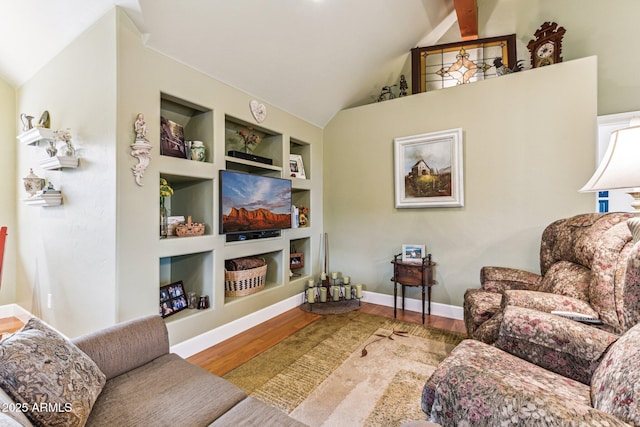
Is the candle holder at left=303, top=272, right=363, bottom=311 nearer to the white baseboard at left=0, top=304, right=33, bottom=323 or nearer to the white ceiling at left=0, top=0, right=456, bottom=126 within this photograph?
the white ceiling at left=0, top=0, right=456, bottom=126

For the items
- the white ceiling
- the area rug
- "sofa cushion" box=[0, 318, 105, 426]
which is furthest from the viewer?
the white ceiling

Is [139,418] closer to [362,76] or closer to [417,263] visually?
[417,263]

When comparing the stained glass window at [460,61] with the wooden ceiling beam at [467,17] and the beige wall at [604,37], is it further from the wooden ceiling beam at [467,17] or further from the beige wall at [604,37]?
the beige wall at [604,37]

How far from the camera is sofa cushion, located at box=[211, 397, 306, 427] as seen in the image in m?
1.06

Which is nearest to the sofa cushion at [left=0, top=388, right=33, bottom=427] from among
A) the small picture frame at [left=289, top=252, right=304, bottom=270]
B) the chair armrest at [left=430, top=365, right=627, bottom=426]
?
the chair armrest at [left=430, top=365, right=627, bottom=426]

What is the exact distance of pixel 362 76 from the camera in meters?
3.59

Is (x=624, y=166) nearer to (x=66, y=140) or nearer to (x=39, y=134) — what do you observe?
(x=66, y=140)

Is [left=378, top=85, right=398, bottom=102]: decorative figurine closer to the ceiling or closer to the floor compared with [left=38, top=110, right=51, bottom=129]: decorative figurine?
closer to the ceiling

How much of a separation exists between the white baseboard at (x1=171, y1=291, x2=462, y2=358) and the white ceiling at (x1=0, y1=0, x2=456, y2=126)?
7.81 feet

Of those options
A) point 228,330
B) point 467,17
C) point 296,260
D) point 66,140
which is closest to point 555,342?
point 228,330

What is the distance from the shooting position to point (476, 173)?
10.3 feet

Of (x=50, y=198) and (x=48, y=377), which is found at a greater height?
(x=50, y=198)

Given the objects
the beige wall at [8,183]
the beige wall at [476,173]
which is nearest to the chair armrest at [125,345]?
the beige wall at [476,173]

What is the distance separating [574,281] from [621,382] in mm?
1367
